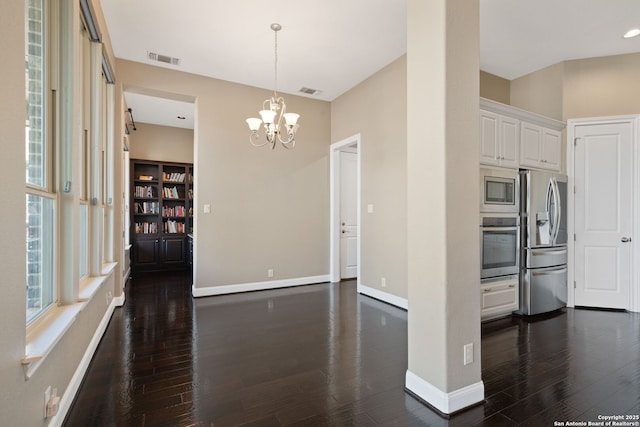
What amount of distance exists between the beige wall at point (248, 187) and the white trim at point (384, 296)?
979 mm

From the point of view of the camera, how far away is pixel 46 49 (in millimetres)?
1984

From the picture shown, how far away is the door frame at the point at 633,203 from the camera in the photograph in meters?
3.87

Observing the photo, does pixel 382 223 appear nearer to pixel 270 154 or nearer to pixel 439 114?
pixel 270 154

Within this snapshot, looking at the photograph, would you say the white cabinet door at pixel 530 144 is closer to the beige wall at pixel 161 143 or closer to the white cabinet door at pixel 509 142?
the white cabinet door at pixel 509 142

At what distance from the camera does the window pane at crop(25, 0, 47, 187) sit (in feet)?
5.87

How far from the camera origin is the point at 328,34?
11.6ft

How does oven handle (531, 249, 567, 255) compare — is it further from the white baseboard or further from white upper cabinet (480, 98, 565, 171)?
the white baseboard

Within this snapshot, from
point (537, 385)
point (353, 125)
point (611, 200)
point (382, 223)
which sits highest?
point (353, 125)

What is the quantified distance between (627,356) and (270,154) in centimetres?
481

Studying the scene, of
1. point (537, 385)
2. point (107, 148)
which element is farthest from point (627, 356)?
point (107, 148)

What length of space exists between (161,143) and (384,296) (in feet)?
18.5

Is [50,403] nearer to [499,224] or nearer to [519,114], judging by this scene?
[499,224]

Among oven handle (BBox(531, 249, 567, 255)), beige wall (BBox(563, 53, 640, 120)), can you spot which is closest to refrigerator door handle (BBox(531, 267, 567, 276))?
oven handle (BBox(531, 249, 567, 255))

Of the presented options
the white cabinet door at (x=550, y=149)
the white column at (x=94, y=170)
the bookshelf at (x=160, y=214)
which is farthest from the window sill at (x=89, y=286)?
the white cabinet door at (x=550, y=149)
